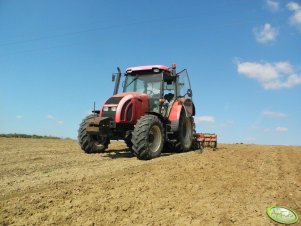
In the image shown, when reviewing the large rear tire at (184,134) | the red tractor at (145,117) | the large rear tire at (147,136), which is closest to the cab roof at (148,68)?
the red tractor at (145,117)

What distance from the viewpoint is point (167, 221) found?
5.05m

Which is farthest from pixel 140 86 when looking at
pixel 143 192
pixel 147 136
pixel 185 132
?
pixel 143 192

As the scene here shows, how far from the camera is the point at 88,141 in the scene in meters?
10.8

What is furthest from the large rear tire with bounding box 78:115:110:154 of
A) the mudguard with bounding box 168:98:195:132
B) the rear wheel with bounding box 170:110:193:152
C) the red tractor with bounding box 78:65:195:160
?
the rear wheel with bounding box 170:110:193:152

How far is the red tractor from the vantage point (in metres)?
9.81

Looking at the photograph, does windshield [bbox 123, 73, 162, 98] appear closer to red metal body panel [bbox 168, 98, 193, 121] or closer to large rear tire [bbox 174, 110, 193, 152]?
red metal body panel [bbox 168, 98, 193, 121]

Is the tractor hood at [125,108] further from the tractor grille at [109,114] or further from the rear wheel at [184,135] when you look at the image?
the rear wheel at [184,135]

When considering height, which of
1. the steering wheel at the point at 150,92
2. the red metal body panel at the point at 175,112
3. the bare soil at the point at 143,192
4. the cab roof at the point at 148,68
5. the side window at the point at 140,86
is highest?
the cab roof at the point at 148,68

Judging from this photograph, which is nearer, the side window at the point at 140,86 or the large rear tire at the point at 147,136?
the large rear tire at the point at 147,136

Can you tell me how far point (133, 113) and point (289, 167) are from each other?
4178mm

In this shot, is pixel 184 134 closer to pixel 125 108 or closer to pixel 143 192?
pixel 125 108

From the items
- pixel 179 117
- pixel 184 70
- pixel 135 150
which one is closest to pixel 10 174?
pixel 135 150

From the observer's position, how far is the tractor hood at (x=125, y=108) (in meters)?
10.1

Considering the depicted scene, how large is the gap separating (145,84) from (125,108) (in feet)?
5.33
